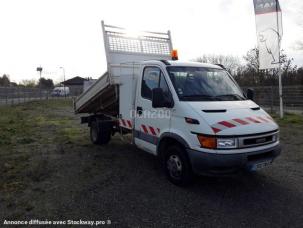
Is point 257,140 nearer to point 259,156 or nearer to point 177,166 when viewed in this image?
point 259,156

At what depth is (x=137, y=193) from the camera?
15.5ft

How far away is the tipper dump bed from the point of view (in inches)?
254

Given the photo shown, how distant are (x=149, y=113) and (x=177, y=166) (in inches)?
47.7

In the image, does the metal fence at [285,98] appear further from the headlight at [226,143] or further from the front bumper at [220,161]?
the headlight at [226,143]

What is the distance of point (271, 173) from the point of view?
5605mm

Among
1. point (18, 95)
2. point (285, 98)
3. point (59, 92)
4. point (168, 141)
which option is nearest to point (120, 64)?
point (168, 141)

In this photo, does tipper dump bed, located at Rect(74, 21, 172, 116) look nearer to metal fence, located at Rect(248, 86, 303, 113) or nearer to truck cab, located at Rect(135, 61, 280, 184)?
truck cab, located at Rect(135, 61, 280, 184)

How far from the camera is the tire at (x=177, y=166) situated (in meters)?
4.64

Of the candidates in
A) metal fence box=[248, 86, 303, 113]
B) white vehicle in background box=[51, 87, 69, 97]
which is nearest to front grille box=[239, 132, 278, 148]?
metal fence box=[248, 86, 303, 113]

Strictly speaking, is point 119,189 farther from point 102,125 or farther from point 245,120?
point 102,125

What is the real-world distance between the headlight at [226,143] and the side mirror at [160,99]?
1.10 m

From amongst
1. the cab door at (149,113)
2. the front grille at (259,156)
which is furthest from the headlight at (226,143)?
the cab door at (149,113)

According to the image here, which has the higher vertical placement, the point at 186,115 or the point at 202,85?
the point at 202,85

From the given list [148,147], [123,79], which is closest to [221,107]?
[148,147]
